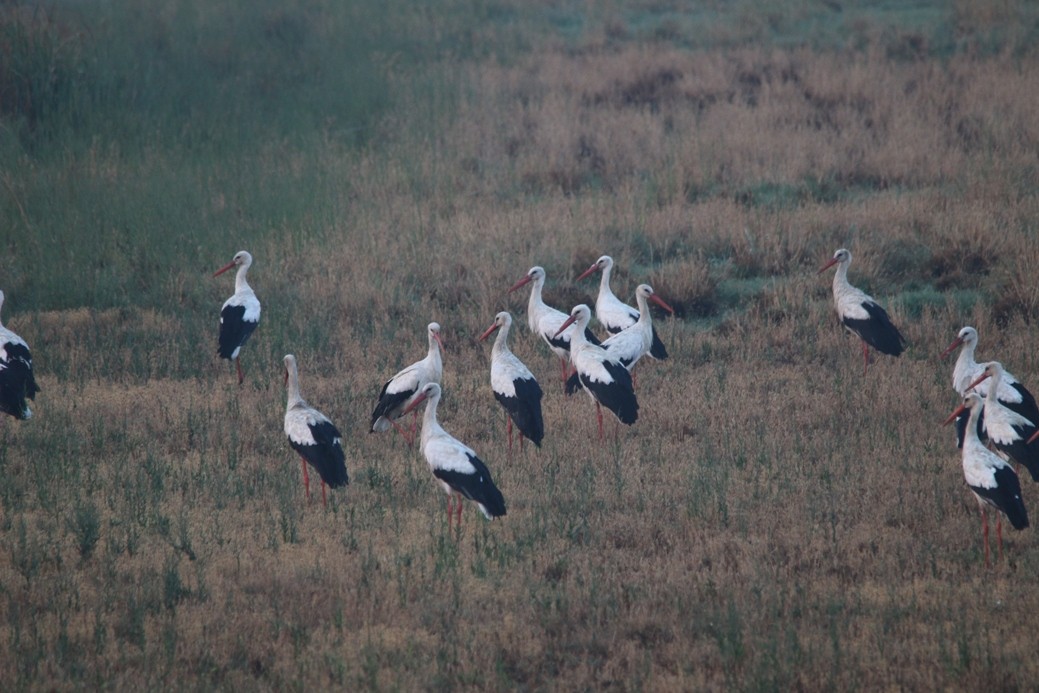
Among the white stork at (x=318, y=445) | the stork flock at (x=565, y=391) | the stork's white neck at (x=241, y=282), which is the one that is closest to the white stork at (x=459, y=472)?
the stork flock at (x=565, y=391)

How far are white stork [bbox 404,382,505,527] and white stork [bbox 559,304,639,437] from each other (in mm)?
1610

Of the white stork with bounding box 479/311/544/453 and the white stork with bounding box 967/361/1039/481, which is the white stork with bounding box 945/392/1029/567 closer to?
the white stork with bounding box 967/361/1039/481

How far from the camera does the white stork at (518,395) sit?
8.43m

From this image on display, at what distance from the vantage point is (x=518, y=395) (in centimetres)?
862

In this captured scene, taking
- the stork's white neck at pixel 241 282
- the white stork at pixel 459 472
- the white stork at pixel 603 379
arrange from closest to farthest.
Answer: the white stork at pixel 459 472, the white stork at pixel 603 379, the stork's white neck at pixel 241 282

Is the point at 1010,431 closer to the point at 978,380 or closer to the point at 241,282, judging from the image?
the point at 978,380

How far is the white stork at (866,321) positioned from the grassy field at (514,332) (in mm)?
258

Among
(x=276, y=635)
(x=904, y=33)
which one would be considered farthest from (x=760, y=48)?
(x=276, y=635)

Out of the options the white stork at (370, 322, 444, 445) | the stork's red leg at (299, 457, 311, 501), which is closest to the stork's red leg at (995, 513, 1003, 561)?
the white stork at (370, 322, 444, 445)

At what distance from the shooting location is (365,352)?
1102cm

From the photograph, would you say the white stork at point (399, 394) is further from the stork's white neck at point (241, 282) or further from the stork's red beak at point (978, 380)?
the stork's red beak at point (978, 380)

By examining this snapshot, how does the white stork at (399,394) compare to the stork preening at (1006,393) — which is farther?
the white stork at (399,394)

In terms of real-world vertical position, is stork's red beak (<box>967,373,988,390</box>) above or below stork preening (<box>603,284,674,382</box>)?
above

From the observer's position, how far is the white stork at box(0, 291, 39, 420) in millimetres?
8516
